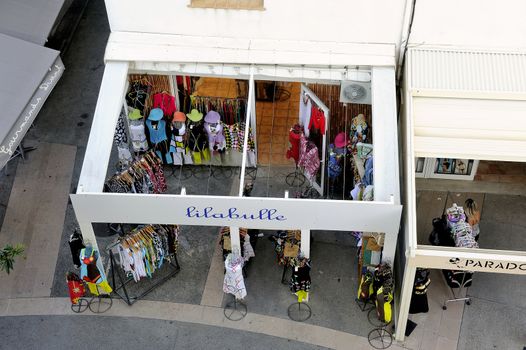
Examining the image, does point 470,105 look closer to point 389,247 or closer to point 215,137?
point 389,247

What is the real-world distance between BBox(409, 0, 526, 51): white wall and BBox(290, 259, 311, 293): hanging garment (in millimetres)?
4418

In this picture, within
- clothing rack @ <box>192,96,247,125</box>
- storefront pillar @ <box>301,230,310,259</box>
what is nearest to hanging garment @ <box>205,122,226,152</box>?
clothing rack @ <box>192,96,247,125</box>

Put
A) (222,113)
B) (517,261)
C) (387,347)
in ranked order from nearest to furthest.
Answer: (517,261), (387,347), (222,113)

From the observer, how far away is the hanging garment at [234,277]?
479 inches

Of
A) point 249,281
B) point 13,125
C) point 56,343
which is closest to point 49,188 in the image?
point 13,125

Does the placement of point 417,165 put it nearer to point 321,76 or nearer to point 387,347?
point 321,76

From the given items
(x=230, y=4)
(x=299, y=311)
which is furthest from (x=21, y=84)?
(x=299, y=311)

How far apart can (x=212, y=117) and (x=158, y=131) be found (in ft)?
3.85

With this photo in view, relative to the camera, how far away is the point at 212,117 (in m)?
14.2

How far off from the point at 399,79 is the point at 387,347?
4.88 m

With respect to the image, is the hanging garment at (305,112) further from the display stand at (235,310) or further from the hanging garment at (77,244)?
the hanging garment at (77,244)

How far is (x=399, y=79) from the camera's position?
42.8 feet

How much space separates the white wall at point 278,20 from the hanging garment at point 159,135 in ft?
6.78

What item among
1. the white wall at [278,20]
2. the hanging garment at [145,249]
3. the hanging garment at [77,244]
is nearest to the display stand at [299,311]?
the hanging garment at [145,249]
